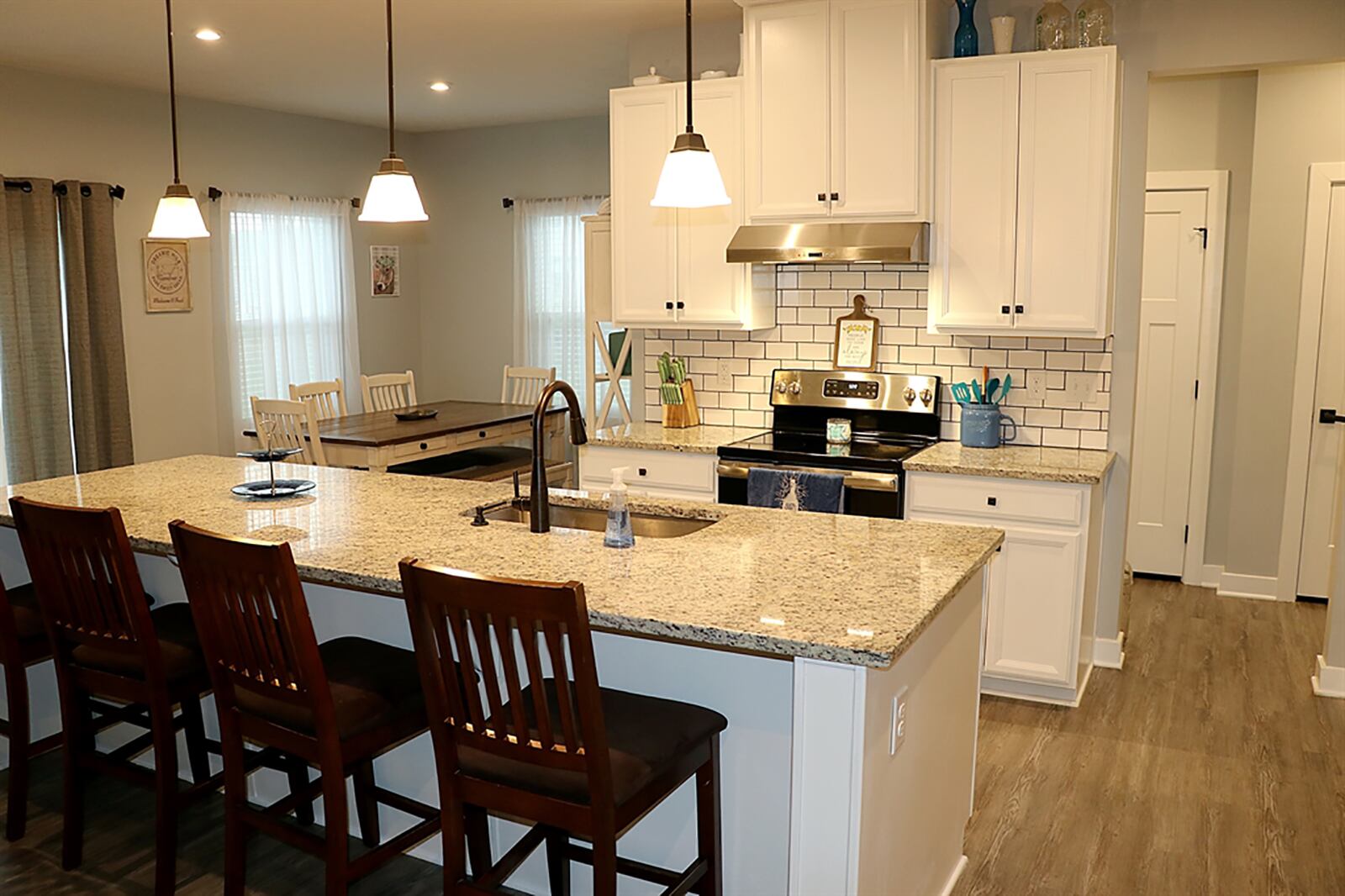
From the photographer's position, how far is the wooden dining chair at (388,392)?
6.48 metres

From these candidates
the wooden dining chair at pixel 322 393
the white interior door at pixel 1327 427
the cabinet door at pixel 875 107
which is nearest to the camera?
the cabinet door at pixel 875 107

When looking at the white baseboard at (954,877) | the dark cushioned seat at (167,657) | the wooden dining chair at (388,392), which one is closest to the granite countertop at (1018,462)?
the white baseboard at (954,877)

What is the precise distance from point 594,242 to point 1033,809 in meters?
3.36

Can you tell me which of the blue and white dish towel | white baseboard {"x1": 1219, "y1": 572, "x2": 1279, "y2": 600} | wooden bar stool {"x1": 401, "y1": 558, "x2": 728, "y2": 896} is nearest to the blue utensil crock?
the blue and white dish towel

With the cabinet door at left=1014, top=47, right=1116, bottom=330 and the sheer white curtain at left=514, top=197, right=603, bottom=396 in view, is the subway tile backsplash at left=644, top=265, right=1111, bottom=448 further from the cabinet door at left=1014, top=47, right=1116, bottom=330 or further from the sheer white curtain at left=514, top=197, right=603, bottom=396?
the sheer white curtain at left=514, top=197, right=603, bottom=396

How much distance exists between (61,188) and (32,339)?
2.65ft

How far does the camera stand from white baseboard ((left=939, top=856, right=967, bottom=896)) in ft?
8.84

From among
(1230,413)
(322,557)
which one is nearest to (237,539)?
(322,557)

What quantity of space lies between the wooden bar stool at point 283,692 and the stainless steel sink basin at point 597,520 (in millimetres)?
616

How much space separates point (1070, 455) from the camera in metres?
4.13

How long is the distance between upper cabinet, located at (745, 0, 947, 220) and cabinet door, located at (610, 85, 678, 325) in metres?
0.40

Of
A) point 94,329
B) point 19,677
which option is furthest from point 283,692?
point 94,329

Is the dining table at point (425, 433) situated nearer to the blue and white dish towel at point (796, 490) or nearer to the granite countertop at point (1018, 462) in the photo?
the blue and white dish towel at point (796, 490)

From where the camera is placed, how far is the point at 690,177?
2.49 metres
